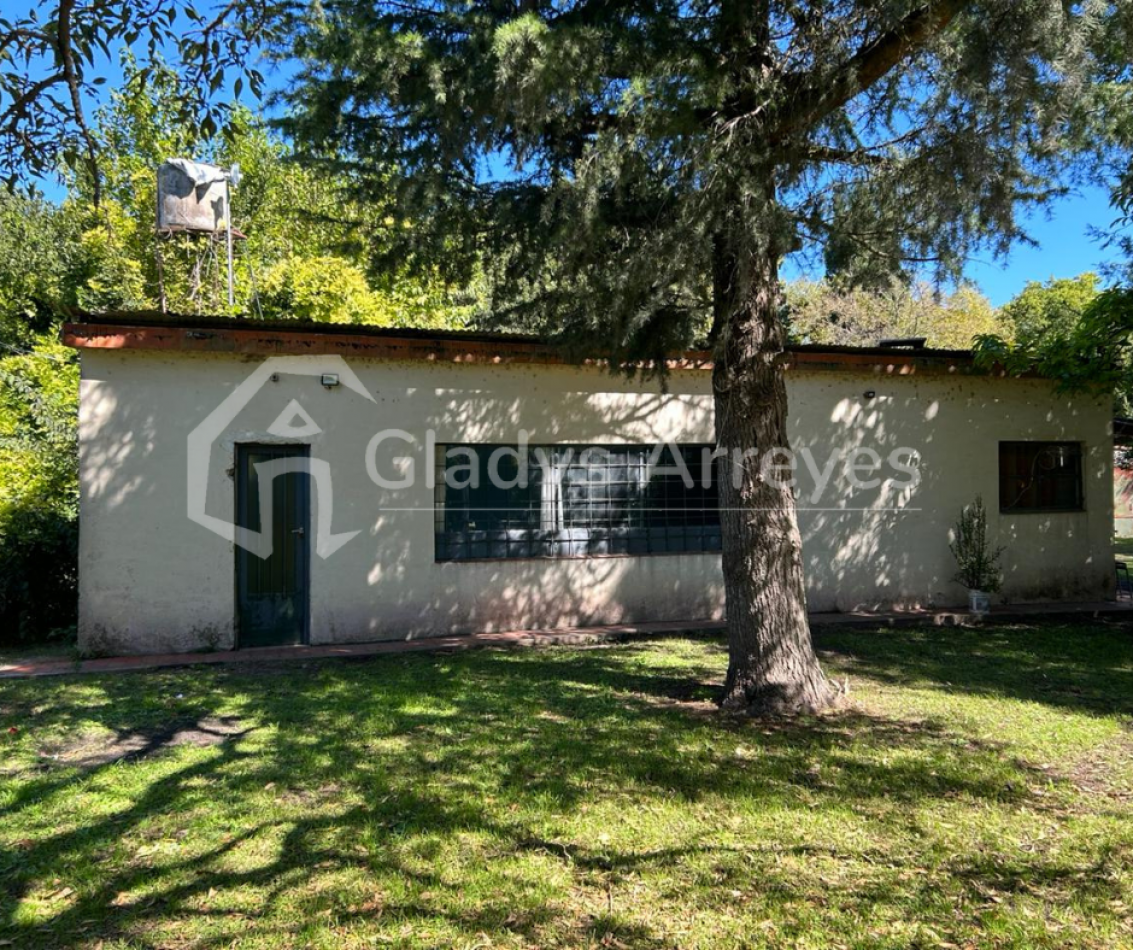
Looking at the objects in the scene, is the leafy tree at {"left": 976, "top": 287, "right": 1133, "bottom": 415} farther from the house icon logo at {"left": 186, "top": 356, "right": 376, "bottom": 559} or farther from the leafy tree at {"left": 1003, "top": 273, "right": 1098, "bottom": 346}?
the leafy tree at {"left": 1003, "top": 273, "right": 1098, "bottom": 346}

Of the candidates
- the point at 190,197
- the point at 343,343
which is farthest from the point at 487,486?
the point at 190,197

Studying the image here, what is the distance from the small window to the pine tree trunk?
656cm

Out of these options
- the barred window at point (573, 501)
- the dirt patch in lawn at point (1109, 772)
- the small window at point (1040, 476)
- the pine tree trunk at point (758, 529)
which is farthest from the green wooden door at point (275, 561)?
the small window at point (1040, 476)

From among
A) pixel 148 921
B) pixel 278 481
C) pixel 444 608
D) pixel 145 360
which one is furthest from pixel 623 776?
pixel 145 360

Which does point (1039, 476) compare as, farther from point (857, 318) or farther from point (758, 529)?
point (857, 318)

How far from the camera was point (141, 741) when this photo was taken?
521 centimetres

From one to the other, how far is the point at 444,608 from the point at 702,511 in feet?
11.1

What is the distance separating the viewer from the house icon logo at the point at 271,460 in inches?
312

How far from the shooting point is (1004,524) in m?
10.7

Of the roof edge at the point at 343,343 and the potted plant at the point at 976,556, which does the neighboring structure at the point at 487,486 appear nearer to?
the roof edge at the point at 343,343

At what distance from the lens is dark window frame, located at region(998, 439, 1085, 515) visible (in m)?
10.9

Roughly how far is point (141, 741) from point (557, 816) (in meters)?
3.03

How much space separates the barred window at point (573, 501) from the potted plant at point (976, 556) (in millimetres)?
3346

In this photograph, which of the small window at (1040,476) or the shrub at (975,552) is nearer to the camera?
the shrub at (975,552)
